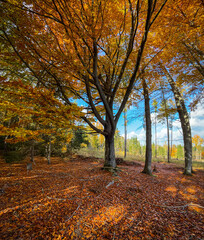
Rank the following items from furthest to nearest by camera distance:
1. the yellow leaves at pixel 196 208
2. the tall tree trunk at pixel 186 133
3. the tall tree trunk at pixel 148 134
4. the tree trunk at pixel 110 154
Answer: the tall tree trunk at pixel 186 133
the tall tree trunk at pixel 148 134
the tree trunk at pixel 110 154
the yellow leaves at pixel 196 208

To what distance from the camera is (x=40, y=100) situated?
165 inches

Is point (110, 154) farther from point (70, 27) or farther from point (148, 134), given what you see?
point (70, 27)

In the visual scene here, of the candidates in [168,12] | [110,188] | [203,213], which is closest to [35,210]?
[110,188]

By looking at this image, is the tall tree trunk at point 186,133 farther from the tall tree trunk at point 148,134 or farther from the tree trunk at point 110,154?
the tree trunk at point 110,154

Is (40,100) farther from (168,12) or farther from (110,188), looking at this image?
(168,12)

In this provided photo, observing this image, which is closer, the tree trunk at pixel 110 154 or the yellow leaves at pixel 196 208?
the yellow leaves at pixel 196 208

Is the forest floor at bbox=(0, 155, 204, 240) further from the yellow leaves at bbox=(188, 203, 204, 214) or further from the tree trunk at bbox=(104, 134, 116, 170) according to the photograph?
the tree trunk at bbox=(104, 134, 116, 170)

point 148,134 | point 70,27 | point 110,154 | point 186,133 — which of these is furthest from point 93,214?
point 186,133

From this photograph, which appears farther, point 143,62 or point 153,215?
point 143,62

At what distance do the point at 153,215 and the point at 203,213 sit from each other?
1549 millimetres

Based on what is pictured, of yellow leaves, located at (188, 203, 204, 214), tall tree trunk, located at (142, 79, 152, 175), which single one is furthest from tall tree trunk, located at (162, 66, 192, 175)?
yellow leaves, located at (188, 203, 204, 214)

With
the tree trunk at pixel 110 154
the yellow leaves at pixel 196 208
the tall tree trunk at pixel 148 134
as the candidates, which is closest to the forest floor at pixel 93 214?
the yellow leaves at pixel 196 208

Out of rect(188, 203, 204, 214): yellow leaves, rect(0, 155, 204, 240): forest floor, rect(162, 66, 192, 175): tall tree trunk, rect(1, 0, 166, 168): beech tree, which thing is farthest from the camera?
rect(162, 66, 192, 175): tall tree trunk

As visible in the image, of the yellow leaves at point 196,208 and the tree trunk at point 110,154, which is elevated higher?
the tree trunk at point 110,154
